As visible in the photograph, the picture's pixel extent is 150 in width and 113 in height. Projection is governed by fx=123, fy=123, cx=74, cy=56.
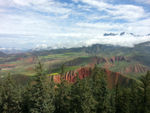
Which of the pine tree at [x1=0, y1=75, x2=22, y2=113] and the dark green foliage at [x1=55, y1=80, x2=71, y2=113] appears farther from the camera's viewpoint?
the dark green foliage at [x1=55, y1=80, x2=71, y2=113]

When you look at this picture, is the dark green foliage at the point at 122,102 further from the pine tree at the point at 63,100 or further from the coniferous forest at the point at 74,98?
the pine tree at the point at 63,100

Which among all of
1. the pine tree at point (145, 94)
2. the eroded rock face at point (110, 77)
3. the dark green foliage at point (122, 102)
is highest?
the pine tree at point (145, 94)

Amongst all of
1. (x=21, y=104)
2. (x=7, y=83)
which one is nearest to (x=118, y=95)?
(x=21, y=104)

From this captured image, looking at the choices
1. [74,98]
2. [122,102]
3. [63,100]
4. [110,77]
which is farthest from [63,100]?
[110,77]

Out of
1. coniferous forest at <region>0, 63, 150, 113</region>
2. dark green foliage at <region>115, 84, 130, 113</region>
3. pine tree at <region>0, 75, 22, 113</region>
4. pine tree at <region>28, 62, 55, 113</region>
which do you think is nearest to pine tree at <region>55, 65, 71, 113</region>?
coniferous forest at <region>0, 63, 150, 113</region>

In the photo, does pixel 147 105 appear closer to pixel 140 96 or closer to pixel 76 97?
pixel 140 96

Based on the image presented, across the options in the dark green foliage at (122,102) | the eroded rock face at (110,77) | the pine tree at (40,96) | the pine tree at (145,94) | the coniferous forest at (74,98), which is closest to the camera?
the pine tree at (40,96)

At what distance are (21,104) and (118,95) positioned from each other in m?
38.5

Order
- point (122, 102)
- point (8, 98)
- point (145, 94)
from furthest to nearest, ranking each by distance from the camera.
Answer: point (122, 102) < point (8, 98) < point (145, 94)

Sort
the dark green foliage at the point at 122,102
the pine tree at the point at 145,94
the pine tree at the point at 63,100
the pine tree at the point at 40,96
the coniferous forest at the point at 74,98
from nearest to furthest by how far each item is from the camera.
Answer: the pine tree at the point at 40,96, the coniferous forest at the point at 74,98, the pine tree at the point at 145,94, the dark green foliage at the point at 122,102, the pine tree at the point at 63,100

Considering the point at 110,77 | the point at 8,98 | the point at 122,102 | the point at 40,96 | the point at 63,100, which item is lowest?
the point at 110,77

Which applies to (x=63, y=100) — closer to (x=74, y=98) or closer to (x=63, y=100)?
(x=63, y=100)

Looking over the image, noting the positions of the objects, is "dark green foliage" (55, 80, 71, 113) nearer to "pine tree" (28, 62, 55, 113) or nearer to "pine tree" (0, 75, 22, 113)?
"pine tree" (28, 62, 55, 113)

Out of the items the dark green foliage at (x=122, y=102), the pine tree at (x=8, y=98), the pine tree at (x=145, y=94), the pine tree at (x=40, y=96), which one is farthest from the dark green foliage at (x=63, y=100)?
the pine tree at (x=145, y=94)
